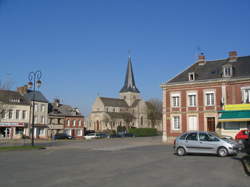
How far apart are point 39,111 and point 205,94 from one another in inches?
1394

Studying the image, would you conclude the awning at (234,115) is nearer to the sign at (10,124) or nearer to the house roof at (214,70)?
the house roof at (214,70)

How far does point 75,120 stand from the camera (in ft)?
217

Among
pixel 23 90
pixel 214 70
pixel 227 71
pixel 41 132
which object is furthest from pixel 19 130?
pixel 227 71

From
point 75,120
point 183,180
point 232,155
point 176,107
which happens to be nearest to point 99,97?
point 75,120

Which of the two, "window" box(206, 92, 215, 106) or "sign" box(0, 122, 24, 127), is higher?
"window" box(206, 92, 215, 106)

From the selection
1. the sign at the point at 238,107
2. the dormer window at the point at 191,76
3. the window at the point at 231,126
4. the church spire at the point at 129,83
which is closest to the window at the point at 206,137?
the window at the point at 231,126

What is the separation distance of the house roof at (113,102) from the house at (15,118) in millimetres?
44736

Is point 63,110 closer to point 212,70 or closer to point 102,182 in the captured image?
point 212,70

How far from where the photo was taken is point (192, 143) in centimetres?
1728

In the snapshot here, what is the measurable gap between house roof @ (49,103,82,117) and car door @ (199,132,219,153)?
47353 mm

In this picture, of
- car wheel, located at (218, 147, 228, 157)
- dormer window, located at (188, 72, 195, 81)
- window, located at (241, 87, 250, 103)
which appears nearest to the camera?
car wheel, located at (218, 147, 228, 157)

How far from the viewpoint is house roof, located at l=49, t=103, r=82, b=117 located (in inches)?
2447

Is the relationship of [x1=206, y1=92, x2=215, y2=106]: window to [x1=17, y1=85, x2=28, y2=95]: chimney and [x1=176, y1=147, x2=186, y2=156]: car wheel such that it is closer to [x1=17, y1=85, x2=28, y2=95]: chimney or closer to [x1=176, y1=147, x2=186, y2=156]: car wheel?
[x1=176, y1=147, x2=186, y2=156]: car wheel

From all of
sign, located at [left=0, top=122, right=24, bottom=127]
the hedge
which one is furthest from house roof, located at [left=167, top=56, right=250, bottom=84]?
the hedge
